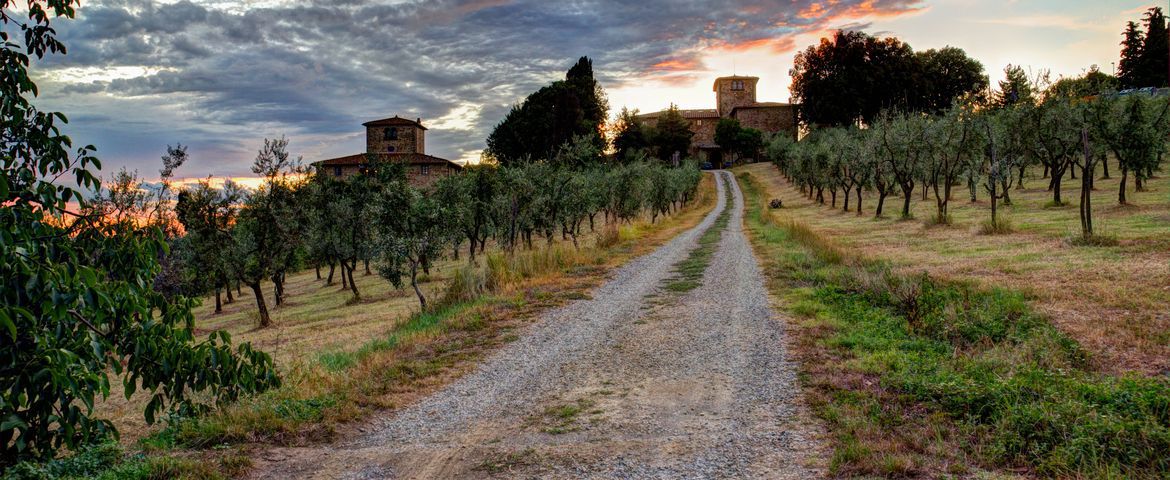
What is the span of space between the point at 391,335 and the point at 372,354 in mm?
3154

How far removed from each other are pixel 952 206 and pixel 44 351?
4643 centimetres

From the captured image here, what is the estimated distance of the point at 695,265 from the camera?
68.0 feet

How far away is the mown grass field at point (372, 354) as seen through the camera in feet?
21.3

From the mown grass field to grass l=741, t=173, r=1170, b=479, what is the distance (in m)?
5.34

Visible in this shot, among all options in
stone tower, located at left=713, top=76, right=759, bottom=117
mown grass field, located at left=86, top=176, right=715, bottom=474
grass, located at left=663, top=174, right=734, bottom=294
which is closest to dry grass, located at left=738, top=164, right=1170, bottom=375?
grass, located at left=663, top=174, right=734, bottom=294

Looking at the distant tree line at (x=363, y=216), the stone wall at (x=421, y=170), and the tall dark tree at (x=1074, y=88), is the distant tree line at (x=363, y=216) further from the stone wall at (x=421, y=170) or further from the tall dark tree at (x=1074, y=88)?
the stone wall at (x=421, y=170)

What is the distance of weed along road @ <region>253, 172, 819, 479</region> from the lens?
5.58 m

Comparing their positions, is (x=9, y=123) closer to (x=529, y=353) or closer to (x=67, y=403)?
(x=67, y=403)

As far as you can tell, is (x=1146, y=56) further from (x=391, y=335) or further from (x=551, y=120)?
(x=391, y=335)

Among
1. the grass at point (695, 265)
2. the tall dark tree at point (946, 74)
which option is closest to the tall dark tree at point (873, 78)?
the tall dark tree at point (946, 74)

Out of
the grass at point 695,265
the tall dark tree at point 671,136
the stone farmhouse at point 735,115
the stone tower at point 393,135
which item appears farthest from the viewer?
the stone farmhouse at point 735,115

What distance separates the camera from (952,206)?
40.8 meters

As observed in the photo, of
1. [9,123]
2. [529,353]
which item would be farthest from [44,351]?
[529,353]

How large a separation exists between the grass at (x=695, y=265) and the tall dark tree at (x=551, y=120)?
4249 cm
